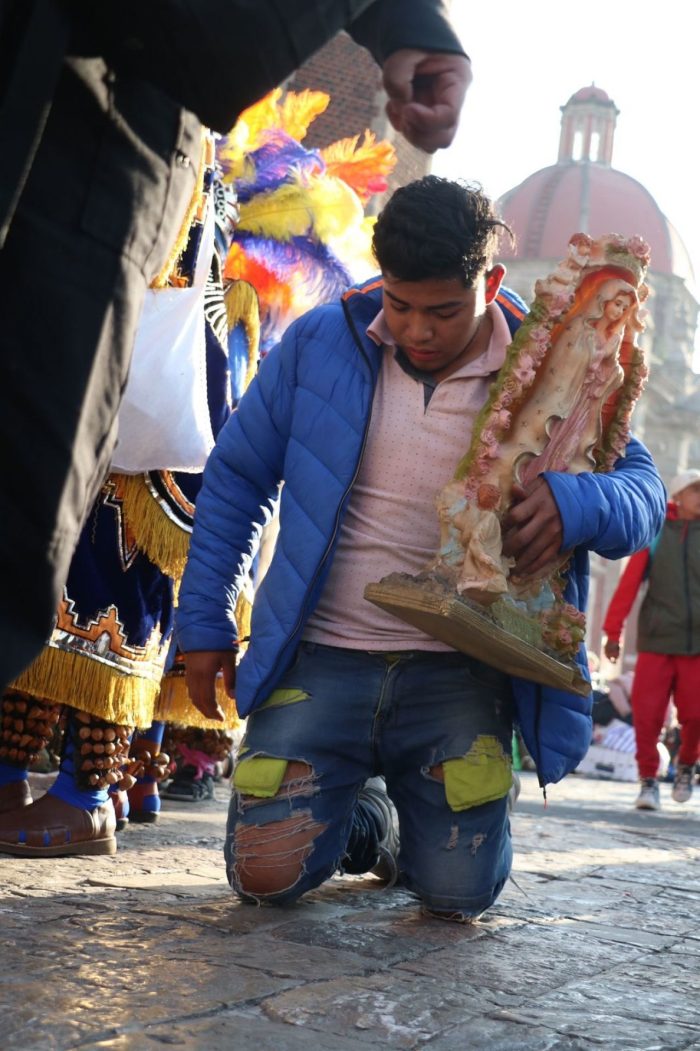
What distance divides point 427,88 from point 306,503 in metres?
1.35

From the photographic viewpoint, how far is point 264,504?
3410 millimetres

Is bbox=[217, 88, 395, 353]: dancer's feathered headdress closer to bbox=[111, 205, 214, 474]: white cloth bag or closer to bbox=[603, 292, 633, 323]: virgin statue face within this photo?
bbox=[111, 205, 214, 474]: white cloth bag

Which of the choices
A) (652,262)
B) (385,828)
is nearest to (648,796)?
(385,828)

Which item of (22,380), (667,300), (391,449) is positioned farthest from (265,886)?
(667,300)

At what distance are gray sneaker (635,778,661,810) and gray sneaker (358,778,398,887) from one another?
Result: 445 centimetres

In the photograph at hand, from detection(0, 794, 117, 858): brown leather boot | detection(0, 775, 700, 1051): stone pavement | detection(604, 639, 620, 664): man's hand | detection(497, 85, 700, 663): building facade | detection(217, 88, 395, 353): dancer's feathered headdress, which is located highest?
detection(497, 85, 700, 663): building facade

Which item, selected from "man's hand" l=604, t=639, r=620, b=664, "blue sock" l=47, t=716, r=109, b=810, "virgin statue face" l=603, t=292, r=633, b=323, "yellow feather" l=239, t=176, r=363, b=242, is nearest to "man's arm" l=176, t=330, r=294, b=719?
"blue sock" l=47, t=716, r=109, b=810

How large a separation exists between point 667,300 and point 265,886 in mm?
50523

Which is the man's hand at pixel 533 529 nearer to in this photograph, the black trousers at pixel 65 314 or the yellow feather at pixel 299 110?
the black trousers at pixel 65 314

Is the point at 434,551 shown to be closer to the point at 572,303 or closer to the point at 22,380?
the point at 572,303

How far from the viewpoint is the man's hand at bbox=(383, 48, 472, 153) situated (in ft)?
6.39

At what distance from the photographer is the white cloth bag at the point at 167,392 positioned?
11.6ft

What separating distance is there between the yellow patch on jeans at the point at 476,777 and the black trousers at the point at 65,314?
1573mm

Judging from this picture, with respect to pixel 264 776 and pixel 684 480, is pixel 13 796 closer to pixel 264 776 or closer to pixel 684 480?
pixel 264 776
